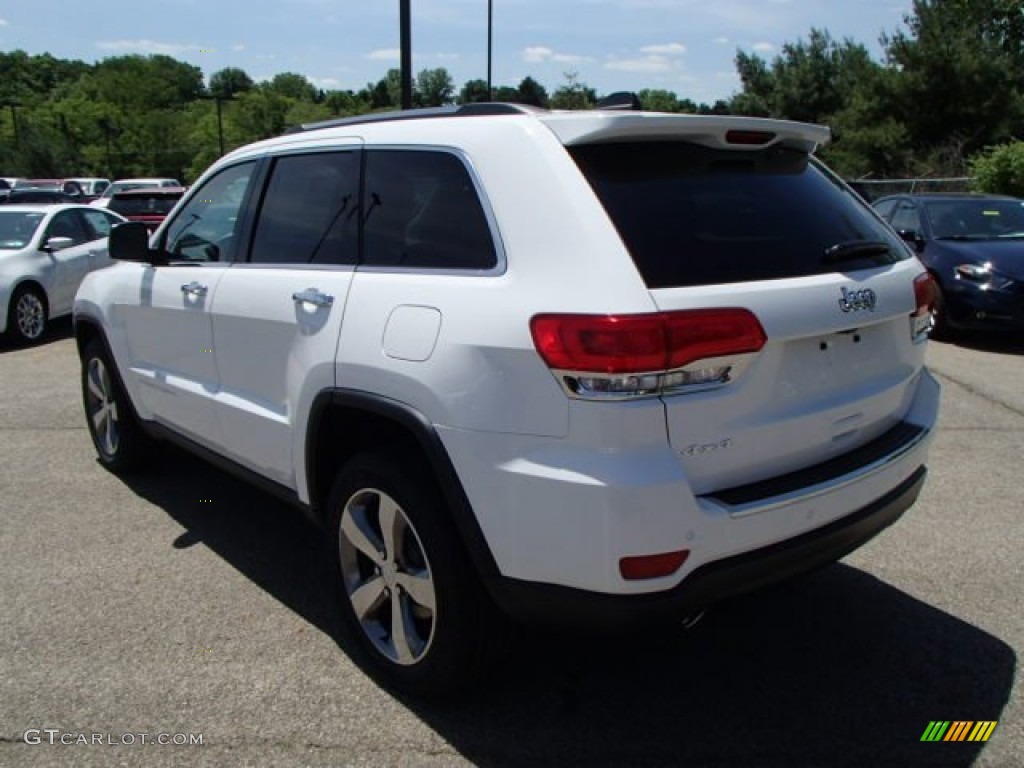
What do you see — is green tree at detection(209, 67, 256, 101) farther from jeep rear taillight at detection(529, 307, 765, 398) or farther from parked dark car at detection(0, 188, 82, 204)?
jeep rear taillight at detection(529, 307, 765, 398)

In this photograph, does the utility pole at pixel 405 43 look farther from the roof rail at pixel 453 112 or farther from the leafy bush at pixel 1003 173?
the leafy bush at pixel 1003 173

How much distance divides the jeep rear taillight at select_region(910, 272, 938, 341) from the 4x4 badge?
1.10ft

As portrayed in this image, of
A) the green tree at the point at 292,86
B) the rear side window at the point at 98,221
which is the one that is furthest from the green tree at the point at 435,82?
the rear side window at the point at 98,221

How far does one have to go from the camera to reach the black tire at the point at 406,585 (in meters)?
2.67

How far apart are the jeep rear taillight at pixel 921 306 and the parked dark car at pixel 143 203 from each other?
49.7ft

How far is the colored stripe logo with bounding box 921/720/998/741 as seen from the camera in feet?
8.96

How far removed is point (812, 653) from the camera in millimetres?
3236

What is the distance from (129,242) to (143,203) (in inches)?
540

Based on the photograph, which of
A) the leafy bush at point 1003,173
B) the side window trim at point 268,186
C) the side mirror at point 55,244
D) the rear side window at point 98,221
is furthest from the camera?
A: the leafy bush at point 1003,173

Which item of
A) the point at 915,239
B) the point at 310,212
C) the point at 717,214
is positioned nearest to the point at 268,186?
the point at 310,212

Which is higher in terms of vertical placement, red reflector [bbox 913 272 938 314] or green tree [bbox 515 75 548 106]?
green tree [bbox 515 75 548 106]

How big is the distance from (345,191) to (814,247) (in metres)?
1.65

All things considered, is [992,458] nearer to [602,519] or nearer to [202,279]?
[602,519]

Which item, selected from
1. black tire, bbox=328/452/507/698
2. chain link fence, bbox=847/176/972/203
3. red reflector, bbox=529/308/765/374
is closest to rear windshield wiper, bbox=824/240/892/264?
red reflector, bbox=529/308/765/374
